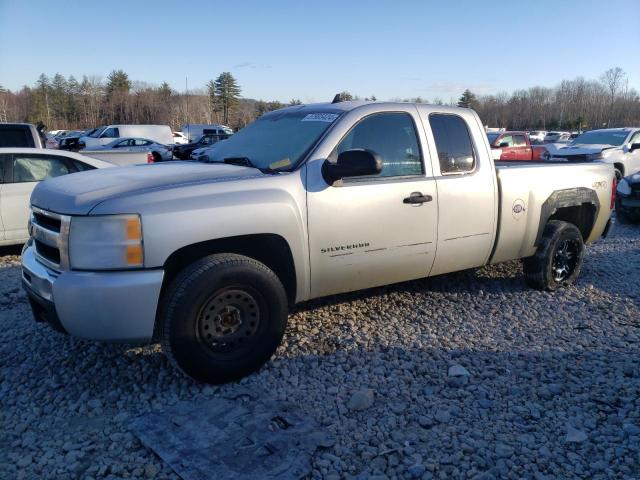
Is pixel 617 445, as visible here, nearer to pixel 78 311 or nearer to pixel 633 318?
pixel 633 318

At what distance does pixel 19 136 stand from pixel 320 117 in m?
6.52

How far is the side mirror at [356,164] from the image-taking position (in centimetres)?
371

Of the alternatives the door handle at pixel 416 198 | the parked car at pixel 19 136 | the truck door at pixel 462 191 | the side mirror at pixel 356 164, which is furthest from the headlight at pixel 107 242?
the parked car at pixel 19 136

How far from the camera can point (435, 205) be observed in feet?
14.4

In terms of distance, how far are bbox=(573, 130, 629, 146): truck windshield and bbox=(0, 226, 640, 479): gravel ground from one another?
10709 mm

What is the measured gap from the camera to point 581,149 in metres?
13.6

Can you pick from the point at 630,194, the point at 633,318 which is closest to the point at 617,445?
the point at 633,318

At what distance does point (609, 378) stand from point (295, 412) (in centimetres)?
227

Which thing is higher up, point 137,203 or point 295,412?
point 137,203

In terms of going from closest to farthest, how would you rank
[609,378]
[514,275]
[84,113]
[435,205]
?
[609,378] → [435,205] → [514,275] → [84,113]

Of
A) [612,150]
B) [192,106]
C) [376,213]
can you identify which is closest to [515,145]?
[612,150]

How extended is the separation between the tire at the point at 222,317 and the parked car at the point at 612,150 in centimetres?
1204

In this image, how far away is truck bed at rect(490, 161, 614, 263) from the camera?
493cm

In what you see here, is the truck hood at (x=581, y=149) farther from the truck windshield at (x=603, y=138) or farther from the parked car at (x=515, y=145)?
the parked car at (x=515, y=145)
